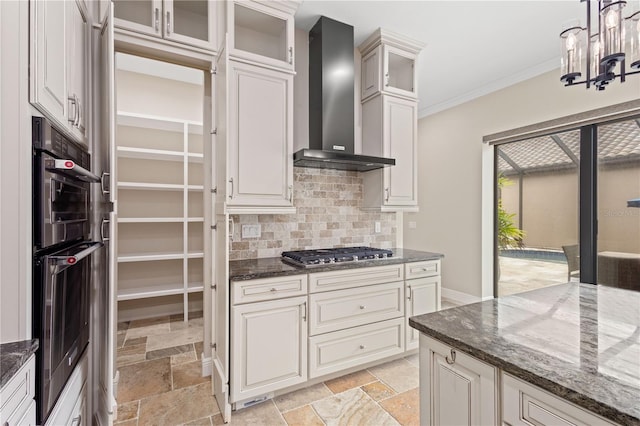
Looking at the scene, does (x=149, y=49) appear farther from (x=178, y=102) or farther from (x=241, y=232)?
(x=178, y=102)

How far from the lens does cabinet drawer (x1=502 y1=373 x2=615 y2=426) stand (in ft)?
2.25

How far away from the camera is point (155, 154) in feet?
11.3

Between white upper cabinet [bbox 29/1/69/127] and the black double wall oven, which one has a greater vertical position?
white upper cabinet [bbox 29/1/69/127]

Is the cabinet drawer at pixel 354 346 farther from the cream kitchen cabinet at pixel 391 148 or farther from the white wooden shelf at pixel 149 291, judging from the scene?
the white wooden shelf at pixel 149 291

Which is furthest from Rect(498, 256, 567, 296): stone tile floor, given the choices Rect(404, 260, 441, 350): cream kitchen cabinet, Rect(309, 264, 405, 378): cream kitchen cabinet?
Rect(309, 264, 405, 378): cream kitchen cabinet

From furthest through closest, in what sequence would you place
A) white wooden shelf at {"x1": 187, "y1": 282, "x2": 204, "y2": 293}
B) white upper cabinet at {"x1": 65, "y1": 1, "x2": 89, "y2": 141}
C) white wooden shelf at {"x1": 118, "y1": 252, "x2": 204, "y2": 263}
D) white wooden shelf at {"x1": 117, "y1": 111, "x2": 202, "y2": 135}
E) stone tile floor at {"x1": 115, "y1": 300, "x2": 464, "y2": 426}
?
white wooden shelf at {"x1": 187, "y1": 282, "x2": 204, "y2": 293}, white wooden shelf at {"x1": 117, "y1": 111, "x2": 202, "y2": 135}, white wooden shelf at {"x1": 118, "y1": 252, "x2": 204, "y2": 263}, stone tile floor at {"x1": 115, "y1": 300, "x2": 464, "y2": 426}, white upper cabinet at {"x1": 65, "y1": 1, "x2": 89, "y2": 141}

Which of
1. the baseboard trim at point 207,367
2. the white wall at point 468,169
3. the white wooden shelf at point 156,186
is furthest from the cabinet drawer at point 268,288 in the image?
the white wall at point 468,169

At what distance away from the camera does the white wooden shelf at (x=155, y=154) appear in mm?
3254

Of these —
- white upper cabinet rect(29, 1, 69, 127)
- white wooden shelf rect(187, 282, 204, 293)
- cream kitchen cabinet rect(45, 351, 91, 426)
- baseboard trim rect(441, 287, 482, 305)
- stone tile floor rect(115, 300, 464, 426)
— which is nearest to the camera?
white upper cabinet rect(29, 1, 69, 127)

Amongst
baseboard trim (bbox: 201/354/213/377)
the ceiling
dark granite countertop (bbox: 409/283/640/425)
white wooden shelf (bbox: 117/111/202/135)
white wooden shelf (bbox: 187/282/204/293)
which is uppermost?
the ceiling

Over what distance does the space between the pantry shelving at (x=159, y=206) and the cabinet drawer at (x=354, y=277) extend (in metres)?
2.06

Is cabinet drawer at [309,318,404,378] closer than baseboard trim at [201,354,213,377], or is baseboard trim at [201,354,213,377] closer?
cabinet drawer at [309,318,404,378]

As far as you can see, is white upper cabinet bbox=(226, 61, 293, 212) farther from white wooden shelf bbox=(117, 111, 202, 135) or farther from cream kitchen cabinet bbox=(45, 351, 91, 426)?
white wooden shelf bbox=(117, 111, 202, 135)

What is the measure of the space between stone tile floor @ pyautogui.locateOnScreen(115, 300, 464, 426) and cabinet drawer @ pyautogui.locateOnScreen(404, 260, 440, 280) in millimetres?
780
